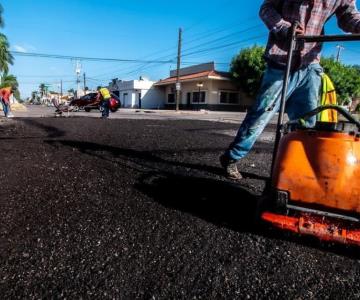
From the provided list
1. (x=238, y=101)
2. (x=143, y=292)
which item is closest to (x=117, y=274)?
(x=143, y=292)

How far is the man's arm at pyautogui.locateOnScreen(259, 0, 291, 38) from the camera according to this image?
245 centimetres

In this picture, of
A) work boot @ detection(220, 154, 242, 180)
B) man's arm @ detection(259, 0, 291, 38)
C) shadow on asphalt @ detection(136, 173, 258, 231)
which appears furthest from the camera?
work boot @ detection(220, 154, 242, 180)

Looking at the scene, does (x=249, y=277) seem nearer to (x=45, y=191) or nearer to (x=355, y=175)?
(x=355, y=175)

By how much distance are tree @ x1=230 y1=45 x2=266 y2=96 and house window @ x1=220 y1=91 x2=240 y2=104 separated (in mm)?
1987

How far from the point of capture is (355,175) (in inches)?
63.9

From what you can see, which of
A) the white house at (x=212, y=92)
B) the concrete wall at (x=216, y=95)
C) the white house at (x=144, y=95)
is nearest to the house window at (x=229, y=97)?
the white house at (x=212, y=92)

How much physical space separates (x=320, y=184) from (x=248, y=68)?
35.9 m

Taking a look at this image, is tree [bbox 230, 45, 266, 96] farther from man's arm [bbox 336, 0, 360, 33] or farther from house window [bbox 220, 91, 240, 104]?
man's arm [bbox 336, 0, 360, 33]

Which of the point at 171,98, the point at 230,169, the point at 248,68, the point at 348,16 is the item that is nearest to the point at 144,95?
the point at 171,98

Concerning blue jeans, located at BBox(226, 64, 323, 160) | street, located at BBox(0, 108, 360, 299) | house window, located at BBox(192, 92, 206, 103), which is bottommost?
street, located at BBox(0, 108, 360, 299)

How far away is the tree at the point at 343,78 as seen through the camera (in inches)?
1484

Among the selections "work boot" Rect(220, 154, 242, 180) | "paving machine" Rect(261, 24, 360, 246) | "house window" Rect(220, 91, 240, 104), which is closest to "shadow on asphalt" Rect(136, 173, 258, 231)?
"work boot" Rect(220, 154, 242, 180)

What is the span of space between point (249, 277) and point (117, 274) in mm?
610

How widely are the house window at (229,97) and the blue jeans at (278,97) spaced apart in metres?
35.2
